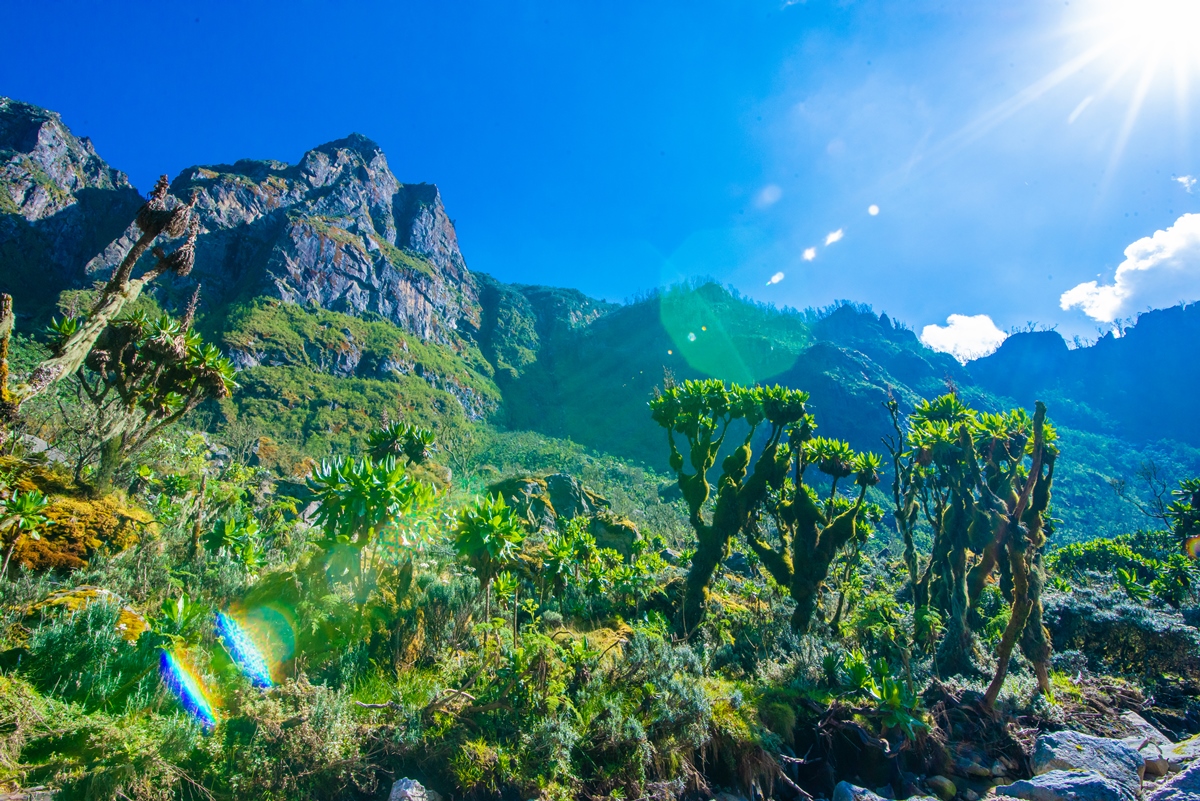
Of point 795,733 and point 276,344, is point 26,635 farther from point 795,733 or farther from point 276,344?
point 276,344

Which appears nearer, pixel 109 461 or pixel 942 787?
pixel 942 787

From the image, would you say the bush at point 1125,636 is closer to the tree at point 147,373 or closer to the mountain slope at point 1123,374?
the tree at point 147,373

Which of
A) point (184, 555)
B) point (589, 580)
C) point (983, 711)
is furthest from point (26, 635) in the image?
point (983, 711)

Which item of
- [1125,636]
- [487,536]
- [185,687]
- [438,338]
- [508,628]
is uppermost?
[438,338]

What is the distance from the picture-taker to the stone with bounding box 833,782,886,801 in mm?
6098

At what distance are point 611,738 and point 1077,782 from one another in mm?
5525

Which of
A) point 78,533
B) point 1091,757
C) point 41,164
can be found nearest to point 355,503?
point 78,533

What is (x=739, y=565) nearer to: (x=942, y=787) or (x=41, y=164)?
(x=942, y=787)

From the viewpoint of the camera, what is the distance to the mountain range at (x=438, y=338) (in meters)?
80.1

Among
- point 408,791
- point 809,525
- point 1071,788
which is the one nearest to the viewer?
point 408,791

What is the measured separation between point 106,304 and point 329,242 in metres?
117

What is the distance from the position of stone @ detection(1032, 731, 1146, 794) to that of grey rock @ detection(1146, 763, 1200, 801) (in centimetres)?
68

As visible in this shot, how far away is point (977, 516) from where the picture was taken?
34.4 ft

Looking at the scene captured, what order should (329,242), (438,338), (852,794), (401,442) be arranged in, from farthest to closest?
(438,338) → (329,242) → (401,442) → (852,794)
